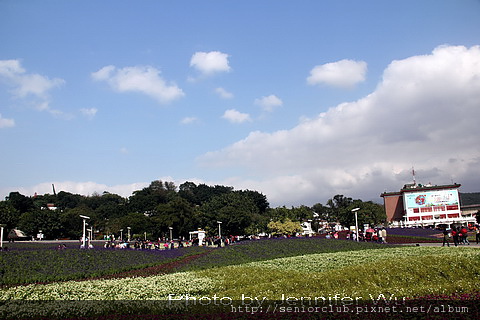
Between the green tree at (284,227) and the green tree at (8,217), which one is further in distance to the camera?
the green tree at (8,217)

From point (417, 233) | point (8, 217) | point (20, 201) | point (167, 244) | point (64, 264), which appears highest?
point (20, 201)

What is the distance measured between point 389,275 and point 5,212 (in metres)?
70.9

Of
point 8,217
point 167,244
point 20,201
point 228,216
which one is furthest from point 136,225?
point 20,201

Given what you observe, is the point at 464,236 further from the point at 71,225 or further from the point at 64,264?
the point at 71,225

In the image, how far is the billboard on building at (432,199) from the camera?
308 feet

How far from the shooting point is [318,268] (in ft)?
53.8

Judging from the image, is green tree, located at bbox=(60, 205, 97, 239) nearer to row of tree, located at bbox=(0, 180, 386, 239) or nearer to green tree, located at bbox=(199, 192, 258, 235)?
row of tree, located at bbox=(0, 180, 386, 239)

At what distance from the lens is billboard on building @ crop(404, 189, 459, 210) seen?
94000mm

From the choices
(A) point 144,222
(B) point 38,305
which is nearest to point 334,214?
(A) point 144,222

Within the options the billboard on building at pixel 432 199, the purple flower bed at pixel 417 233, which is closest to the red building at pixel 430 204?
the billboard on building at pixel 432 199

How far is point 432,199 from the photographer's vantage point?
94.5m

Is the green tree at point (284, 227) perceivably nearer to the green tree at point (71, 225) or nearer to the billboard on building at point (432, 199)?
the green tree at point (71, 225)

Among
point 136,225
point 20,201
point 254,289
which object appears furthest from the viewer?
point 20,201

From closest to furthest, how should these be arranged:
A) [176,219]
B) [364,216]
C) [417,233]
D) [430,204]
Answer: [417,233] → [176,219] → [364,216] → [430,204]
